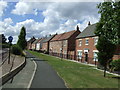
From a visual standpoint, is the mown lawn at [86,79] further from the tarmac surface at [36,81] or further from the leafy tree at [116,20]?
the leafy tree at [116,20]

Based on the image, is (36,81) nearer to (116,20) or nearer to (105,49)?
(105,49)

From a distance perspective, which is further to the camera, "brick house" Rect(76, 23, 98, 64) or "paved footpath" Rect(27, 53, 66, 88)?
"brick house" Rect(76, 23, 98, 64)

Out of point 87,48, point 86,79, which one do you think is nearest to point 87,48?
point 87,48

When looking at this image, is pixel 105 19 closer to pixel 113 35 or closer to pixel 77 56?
pixel 113 35

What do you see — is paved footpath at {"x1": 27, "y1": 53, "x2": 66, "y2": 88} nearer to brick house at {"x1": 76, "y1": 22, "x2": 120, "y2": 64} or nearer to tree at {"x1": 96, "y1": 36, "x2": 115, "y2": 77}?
tree at {"x1": 96, "y1": 36, "x2": 115, "y2": 77}

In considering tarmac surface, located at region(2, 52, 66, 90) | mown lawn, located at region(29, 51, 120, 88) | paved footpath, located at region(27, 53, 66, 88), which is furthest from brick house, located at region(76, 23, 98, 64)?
tarmac surface, located at region(2, 52, 66, 90)

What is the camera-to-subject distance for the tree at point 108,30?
17656mm

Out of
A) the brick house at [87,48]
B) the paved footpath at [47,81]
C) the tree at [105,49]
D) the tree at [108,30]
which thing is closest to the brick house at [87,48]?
the brick house at [87,48]

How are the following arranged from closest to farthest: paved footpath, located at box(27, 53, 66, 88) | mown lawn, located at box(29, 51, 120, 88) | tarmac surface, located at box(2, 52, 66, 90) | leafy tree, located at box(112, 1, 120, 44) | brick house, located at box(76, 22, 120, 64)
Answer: tarmac surface, located at box(2, 52, 66, 90)
paved footpath, located at box(27, 53, 66, 88)
mown lawn, located at box(29, 51, 120, 88)
leafy tree, located at box(112, 1, 120, 44)
brick house, located at box(76, 22, 120, 64)

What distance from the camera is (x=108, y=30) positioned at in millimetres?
19828

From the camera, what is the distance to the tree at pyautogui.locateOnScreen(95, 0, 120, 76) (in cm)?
1766

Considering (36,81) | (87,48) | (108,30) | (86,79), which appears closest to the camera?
(36,81)

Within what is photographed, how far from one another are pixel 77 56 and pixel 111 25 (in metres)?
22.5

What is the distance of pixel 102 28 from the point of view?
65.9 feet
